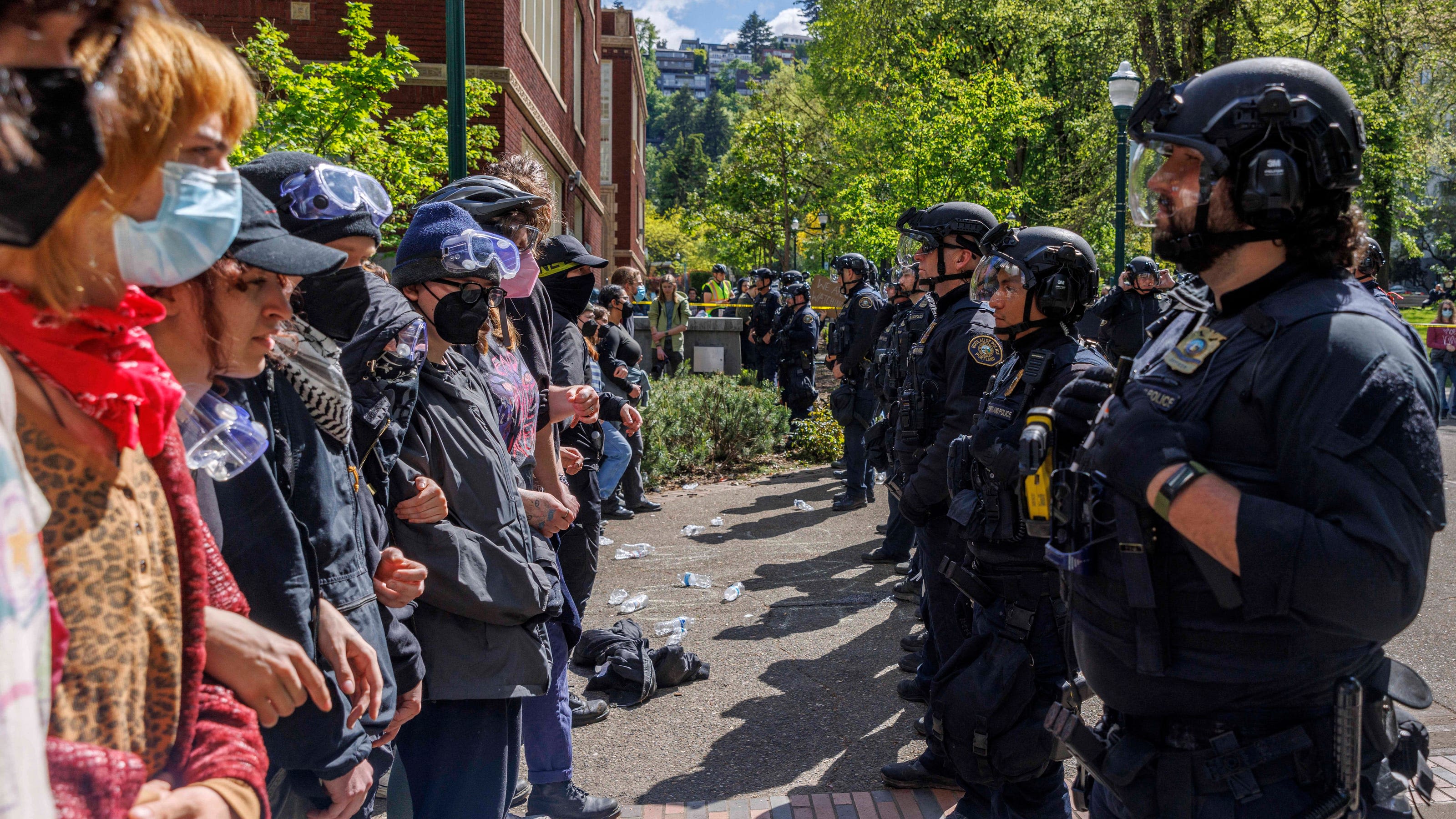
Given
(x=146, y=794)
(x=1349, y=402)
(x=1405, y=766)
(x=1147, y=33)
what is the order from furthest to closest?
1. (x=1147, y=33)
2. (x=1405, y=766)
3. (x=1349, y=402)
4. (x=146, y=794)

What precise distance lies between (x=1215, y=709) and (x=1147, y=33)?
2254 cm

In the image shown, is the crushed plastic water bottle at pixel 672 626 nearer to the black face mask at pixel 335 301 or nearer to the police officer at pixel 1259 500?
the black face mask at pixel 335 301

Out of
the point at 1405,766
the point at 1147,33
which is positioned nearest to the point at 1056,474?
the point at 1405,766

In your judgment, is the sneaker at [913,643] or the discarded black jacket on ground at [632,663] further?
the sneaker at [913,643]

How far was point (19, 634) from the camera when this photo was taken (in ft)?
2.60

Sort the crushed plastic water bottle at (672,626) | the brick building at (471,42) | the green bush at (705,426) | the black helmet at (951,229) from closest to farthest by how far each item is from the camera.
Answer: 1. the black helmet at (951,229)
2. the crushed plastic water bottle at (672,626)
3. the green bush at (705,426)
4. the brick building at (471,42)

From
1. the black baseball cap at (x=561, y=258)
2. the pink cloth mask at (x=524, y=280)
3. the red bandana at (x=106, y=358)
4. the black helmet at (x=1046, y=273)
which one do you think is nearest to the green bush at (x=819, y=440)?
the black baseball cap at (x=561, y=258)

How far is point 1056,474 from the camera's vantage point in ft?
7.43

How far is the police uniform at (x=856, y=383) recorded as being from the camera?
9.24 m

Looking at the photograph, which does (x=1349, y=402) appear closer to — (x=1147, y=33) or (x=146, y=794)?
(x=146, y=794)

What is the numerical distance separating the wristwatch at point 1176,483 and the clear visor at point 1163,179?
22.9 inches

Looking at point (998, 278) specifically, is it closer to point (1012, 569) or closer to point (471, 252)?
point (1012, 569)

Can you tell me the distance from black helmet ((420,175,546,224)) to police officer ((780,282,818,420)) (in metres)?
9.34

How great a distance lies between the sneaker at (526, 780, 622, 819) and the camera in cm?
373
